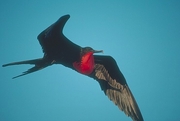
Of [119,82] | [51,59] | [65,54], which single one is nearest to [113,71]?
[119,82]

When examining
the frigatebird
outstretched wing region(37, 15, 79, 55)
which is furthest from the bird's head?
outstretched wing region(37, 15, 79, 55)

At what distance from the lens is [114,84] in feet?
11.1

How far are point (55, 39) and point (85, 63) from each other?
2.30 ft

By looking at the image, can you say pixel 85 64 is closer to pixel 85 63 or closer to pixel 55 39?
pixel 85 63

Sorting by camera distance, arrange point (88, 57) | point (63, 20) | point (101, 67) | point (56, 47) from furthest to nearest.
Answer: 1. point (101, 67)
2. point (88, 57)
3. point (56, 47)
4. point (63, 20)

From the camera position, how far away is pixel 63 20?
7.06 feet

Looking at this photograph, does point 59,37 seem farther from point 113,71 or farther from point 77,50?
point 113,71

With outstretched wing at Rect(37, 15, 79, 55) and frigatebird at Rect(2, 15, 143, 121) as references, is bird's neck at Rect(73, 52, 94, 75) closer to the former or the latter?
frigatebird at Rect(2, 15, 143, 121)

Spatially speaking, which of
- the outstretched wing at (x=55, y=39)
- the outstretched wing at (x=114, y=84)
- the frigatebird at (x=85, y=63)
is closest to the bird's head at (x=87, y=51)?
the frigatebird at (x=85, y=63)

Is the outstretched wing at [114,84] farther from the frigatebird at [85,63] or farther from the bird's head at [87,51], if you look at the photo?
the bird's head at [87,51]

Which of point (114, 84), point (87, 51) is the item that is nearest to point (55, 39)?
point (87, 51)

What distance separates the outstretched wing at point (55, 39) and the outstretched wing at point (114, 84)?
789mm

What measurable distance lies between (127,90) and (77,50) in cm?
134

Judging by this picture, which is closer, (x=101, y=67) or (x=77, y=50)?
(x=77, y=50)
